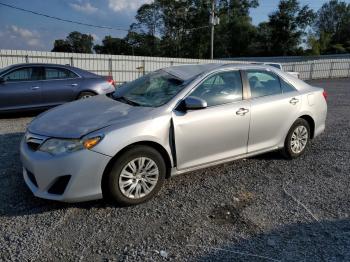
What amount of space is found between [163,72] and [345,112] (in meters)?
7.04

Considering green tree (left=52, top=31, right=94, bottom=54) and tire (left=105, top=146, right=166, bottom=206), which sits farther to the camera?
green tree (left=52, top=31, right=94, bottom=54)

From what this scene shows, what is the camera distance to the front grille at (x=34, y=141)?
3.65 m

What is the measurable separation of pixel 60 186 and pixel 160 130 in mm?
1200

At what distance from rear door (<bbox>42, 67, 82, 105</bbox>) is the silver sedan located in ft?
13.7

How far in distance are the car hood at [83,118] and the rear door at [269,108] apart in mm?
1589

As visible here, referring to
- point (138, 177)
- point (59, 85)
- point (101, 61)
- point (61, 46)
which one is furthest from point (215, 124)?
point (61, 46)

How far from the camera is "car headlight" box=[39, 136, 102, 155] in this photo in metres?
3.48

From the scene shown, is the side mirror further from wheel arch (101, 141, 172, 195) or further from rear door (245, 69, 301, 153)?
rear door (245, 69, 301, 153)

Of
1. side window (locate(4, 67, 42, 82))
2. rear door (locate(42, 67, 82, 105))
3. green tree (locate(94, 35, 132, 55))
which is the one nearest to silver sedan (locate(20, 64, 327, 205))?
rear door (locate(42, 67, 82, 105))

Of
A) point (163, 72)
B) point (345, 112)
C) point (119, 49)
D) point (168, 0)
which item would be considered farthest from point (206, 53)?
point (163, 72)

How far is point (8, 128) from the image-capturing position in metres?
7.23

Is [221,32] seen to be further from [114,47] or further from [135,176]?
[135,176]

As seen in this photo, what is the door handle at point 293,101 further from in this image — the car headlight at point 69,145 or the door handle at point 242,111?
the car headlight at point 69,145

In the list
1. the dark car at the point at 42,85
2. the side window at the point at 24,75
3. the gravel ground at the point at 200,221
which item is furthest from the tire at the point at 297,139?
the side window at the point at 24,75
